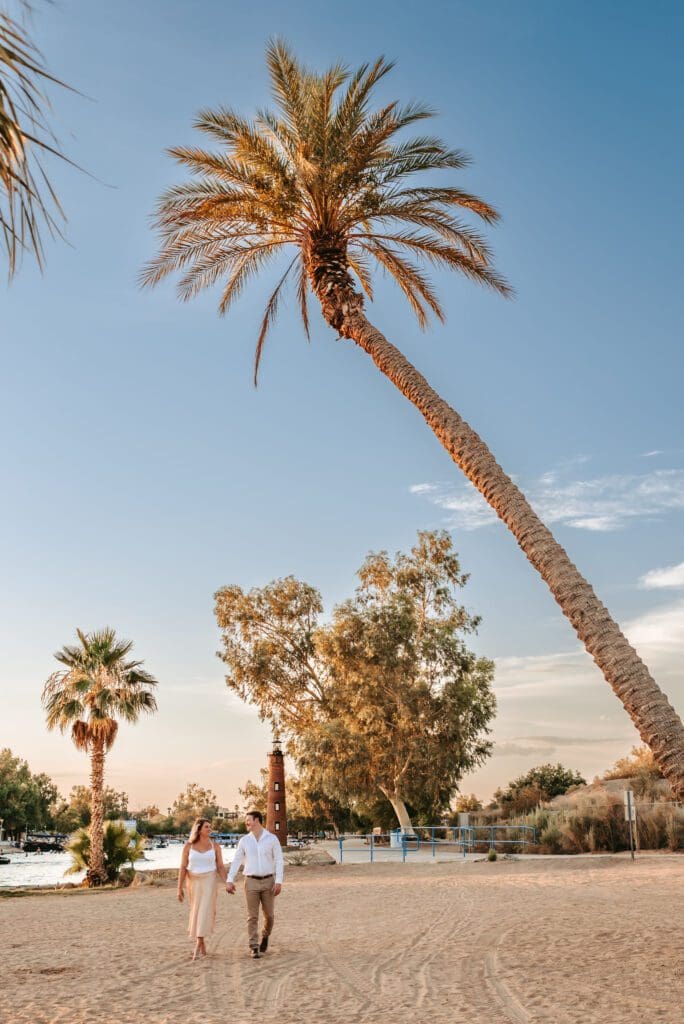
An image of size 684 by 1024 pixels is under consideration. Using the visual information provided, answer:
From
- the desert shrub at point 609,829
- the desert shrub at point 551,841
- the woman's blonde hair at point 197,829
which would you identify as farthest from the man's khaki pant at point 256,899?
the desert shrub at point 551,841

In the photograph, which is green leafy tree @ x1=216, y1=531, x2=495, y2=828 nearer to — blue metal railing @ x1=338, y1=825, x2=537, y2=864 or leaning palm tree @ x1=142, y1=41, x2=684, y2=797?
blue metal railing @ x1=338, y1=825, x2=537, y2=864

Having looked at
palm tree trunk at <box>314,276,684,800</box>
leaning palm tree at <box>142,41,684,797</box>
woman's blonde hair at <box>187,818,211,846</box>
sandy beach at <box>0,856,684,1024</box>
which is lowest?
sandy beach at <box>0,856,684,1024</box>

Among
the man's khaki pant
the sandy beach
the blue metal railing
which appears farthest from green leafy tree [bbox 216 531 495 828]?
Result: the man's khaki pant

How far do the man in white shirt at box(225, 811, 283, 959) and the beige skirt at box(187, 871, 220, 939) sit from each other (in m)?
0.19

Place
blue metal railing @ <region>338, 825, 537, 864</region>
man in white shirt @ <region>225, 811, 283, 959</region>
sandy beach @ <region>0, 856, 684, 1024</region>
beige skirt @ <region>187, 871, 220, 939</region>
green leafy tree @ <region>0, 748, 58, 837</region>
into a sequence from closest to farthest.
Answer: sandy beach @ <region>0, 856, 684, 1024</region> → beige skirt @ <region>187, 871, 220, 939</region> → man in white shirt @ <region>225, 811, 283, 959</region> → blue metal railing @ <region>338, 825, 537, 864</region> → green leafy tree @ <region>0, 748, 58, 837</region>

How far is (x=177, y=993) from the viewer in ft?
29.3

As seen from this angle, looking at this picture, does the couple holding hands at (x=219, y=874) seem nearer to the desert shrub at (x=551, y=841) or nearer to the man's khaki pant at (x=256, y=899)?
the man's khaki pant at (x=256, y=899)

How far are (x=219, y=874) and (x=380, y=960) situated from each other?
2.15m

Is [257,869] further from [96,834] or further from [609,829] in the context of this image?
[609,829]

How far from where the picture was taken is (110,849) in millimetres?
31531

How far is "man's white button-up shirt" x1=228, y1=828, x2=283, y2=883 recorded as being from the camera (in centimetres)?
1092

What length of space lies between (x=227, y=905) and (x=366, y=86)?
16.3 meters

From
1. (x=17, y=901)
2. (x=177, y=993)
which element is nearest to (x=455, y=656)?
(x=17, y=901)

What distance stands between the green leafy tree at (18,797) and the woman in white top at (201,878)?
95.4 m
